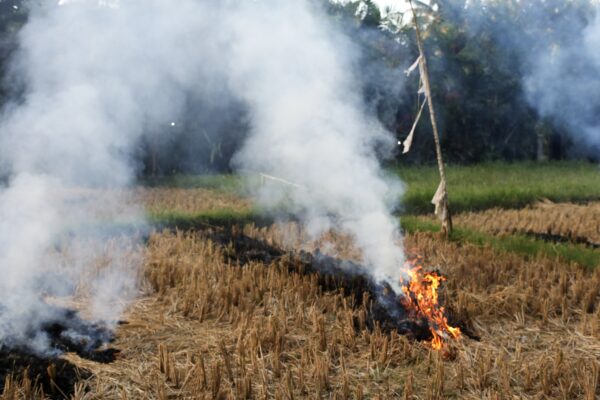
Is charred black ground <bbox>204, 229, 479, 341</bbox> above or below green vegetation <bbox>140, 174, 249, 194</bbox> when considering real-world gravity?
above

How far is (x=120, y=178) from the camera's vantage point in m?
14.2

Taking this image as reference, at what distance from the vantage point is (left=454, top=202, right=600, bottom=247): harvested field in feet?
28.1

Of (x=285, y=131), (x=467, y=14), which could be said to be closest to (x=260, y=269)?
(x=285, y=131)

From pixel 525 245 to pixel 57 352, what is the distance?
18.3 ft

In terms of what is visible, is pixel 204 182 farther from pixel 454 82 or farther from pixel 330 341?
pixel 330 341

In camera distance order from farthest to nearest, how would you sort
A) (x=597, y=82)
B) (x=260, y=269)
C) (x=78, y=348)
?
(x=597, y=82) → (x=260, y=269) → (x=78, y=348)

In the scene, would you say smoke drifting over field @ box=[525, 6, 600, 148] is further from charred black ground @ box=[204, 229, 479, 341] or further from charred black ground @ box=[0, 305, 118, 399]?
charred black ground @ box=[0, 305, 118, 399]

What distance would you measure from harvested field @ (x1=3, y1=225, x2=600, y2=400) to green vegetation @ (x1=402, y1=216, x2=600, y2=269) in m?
0.41

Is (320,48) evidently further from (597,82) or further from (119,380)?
(597,82)

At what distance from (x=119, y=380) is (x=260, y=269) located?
2.29 metres

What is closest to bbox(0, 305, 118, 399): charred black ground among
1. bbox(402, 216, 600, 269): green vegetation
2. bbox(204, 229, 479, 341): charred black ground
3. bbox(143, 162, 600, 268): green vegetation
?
bbox(204, 229, 479, 341): charred black ground

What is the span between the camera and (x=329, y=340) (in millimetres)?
4164

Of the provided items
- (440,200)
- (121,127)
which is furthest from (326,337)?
(121,127)

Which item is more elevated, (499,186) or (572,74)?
(572,74)
